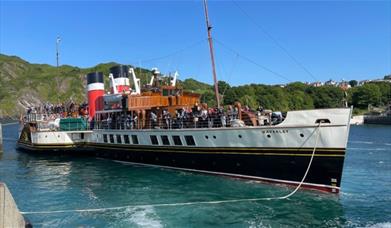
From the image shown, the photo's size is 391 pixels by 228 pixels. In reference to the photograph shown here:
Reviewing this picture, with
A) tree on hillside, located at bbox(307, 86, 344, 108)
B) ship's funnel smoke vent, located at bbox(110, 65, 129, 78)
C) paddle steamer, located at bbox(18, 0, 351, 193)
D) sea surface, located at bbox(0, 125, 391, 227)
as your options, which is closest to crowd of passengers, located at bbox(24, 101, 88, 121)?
paddle steamer, located at bbox(18, 0, 351, 193)

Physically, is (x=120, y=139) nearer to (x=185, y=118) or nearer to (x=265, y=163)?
(x=185, y=118)

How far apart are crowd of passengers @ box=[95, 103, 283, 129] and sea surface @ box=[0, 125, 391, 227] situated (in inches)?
134

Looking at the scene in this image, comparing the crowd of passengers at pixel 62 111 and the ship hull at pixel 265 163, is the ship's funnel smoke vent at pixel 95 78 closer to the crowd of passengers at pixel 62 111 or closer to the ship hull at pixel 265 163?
the crowd of passengers at pixel 62 111

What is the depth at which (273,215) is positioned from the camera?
1758cm

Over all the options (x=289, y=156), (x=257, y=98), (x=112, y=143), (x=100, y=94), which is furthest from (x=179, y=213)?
(x=257, y=98)

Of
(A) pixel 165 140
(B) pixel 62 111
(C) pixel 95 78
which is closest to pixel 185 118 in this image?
(A) pixel 165 140

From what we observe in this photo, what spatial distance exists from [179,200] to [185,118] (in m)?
8.78

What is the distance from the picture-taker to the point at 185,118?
28156 mm

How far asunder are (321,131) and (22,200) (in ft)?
53.4

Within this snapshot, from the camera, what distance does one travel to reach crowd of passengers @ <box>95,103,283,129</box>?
2546 centimetres

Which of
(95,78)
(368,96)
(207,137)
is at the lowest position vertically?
(207,137)

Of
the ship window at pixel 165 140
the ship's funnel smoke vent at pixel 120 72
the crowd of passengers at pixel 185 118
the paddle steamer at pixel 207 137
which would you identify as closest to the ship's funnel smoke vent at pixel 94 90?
the ship's funnel smoke vent at pixel 120 72

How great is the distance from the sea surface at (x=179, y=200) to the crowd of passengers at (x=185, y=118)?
11.1 feet

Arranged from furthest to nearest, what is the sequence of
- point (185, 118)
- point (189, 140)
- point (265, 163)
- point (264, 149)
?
point (185, 118)
point (189, 140)
point (265, 163)
point (264, 149)
